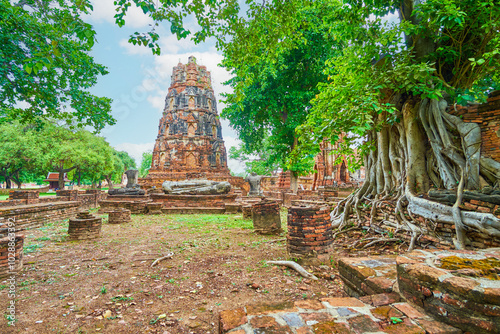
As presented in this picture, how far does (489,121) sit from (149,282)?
615 cm

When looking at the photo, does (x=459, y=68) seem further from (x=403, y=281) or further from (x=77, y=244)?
(x=77, y=244)

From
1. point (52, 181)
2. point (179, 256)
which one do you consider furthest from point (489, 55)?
point (52, 181)

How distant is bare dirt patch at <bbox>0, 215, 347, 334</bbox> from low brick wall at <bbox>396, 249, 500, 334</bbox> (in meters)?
1.21

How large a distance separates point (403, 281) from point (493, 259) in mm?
1006

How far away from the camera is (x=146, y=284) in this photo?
3.26 meters

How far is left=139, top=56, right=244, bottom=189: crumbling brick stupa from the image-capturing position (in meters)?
25.7

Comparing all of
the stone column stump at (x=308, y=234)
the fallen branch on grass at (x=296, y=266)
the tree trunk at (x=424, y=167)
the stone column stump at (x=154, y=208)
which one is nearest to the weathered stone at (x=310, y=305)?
the fallen branch on grass at (x=296, y=266)

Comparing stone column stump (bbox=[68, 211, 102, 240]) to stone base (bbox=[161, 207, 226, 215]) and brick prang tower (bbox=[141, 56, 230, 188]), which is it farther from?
brick prang tower (bbox=[141, 56, 230, 188])

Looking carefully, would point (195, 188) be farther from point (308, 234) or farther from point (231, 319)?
point (231, 319)

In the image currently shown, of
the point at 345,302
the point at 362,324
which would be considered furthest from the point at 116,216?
the point at 362,324

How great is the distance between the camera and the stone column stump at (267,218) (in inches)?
245

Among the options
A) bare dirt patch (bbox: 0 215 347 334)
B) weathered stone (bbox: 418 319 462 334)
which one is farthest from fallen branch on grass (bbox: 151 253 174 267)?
weathered stone (bbox: 418 319 462 334)

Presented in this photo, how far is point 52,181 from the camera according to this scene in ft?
119

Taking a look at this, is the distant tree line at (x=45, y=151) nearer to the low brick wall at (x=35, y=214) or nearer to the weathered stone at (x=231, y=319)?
the low brick wall at (x=35, y=214)
